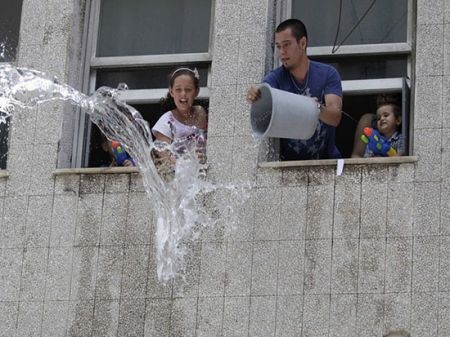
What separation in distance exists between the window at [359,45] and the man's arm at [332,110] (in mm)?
660

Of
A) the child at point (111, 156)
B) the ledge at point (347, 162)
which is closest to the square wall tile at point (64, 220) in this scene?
the child at point (111, 156)

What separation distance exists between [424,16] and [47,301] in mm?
4203

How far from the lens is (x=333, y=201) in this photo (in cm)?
1680

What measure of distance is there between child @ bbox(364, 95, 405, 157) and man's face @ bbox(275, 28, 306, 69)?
863mm

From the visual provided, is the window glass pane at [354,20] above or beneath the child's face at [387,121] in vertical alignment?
above

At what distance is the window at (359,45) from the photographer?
57.7 feet

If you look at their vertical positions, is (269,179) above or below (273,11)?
below

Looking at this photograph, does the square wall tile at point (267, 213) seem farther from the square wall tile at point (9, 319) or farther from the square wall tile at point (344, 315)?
the square wall tile at point (9, 319)

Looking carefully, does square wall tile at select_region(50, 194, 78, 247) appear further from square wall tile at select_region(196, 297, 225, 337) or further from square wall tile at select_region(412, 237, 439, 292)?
square wall tile at select_region(412, 237, 439, 292)

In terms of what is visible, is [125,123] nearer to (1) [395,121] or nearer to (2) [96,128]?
(2) [96,128]

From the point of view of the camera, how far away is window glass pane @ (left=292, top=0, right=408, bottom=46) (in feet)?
58.1

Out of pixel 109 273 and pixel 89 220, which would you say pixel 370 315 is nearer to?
pixel 109 273

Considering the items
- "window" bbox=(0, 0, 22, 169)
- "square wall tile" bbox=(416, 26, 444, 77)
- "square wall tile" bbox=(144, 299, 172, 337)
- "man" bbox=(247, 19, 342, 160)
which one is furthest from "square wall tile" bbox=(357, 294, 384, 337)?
"window" bbox=(0, 0, 22, 169)

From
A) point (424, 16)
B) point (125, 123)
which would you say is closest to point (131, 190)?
point (125, 123)
